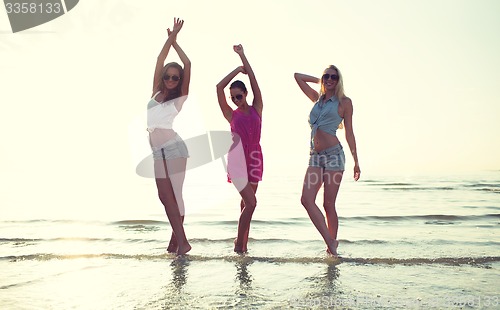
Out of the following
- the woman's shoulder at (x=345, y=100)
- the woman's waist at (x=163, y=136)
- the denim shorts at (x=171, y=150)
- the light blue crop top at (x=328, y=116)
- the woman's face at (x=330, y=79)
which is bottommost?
the denim shorts at (x=171, y=150)

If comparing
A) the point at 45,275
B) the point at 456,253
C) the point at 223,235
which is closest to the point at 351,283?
the point at 456,253

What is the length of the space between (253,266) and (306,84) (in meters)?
2.62

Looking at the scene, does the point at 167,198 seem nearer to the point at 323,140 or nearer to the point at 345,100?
the point at 323,140

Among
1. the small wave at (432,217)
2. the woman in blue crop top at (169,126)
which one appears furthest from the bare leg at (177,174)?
the small wave at (432,217)

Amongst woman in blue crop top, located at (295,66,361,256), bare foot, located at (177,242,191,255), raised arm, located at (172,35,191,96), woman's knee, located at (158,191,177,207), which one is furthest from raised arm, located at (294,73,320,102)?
bare foot, located at (177,242,191,255)

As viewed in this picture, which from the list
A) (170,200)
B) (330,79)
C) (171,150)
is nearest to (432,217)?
(330,79)

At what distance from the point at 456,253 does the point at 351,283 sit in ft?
8.36

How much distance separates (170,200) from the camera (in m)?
6.36

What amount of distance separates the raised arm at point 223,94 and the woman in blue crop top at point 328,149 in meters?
1.13

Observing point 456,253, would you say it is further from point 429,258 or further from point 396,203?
point 396,203

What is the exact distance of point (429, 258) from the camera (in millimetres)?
6223

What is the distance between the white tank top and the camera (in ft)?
20.5

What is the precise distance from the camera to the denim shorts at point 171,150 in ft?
20.6

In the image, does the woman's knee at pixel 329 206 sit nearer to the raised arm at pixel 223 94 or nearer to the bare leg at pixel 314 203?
the bare leg at pixel 314 203
